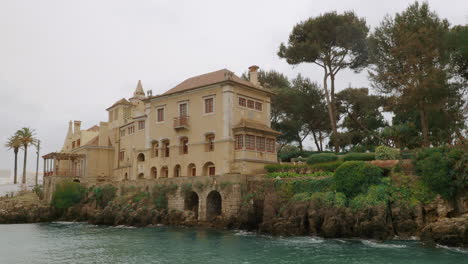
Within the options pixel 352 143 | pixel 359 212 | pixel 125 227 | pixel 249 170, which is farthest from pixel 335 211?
pixel 352 143

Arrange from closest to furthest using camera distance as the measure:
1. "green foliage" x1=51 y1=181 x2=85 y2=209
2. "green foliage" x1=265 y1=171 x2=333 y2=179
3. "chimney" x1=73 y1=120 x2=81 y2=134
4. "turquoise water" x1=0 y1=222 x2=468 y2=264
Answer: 1. "turquoise water" x1=0 y1=222 x2=468 y2=264
2. "green foliage" x1=265 y1=171 x2=333 y2=179
3. "green foliage" x1=51 y1=181 x2=85 y2=209
4. "chimney" x1=73 y1=120 x2=81 y2=134

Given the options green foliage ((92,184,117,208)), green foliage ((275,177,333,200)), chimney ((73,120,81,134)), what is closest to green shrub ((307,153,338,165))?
green foliage ((275,177,333,200))

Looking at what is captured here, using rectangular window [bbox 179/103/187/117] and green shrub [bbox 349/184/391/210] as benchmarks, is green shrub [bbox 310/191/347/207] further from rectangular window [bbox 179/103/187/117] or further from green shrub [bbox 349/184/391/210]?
rectangular window [bbox 179/103/187/117]

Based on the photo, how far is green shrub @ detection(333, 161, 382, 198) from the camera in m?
29.1

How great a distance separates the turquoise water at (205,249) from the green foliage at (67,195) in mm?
14690

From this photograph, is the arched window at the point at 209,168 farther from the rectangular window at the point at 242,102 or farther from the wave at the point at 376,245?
the wave at the point at 376,245

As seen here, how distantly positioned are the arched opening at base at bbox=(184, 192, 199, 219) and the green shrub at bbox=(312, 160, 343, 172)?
10795 mm

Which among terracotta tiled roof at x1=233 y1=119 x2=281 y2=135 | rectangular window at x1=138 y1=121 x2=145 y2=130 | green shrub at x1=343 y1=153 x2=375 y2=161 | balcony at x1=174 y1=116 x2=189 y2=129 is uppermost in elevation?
rectangular window at x1=138 y1=121 x2=145 y2=130

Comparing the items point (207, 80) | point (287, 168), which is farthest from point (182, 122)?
point (287, 168)

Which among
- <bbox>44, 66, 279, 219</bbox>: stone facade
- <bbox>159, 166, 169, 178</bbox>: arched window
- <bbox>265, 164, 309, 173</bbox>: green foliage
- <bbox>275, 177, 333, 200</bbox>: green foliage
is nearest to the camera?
<bbox>275, 177, 333, 200</bbox>: green foliage

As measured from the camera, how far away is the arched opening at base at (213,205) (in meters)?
36.7

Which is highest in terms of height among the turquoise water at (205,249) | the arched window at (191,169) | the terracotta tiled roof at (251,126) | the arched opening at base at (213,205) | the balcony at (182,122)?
the balcony at (182,122)

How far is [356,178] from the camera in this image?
2911cm

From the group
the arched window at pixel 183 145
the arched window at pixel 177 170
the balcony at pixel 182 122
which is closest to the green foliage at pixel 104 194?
the arched window at pixel 177 170
